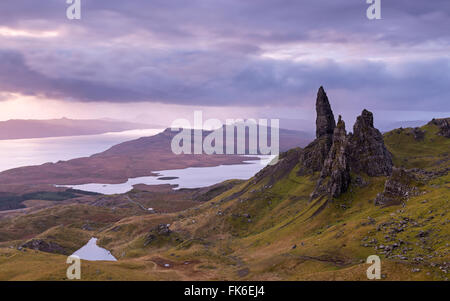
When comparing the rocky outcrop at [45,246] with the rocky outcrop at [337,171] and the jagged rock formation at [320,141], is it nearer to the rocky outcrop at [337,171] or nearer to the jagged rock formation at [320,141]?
the rocky outcrop at [337,171]

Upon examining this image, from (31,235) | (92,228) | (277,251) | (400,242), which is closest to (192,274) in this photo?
(277,251)

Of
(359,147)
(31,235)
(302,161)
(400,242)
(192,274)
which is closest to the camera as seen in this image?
(400,242)

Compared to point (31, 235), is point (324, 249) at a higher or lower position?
higher

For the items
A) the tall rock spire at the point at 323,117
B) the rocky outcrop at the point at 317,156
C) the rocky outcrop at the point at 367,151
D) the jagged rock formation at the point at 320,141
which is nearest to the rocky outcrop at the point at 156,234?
the rocky outcrop at the point at 317,156

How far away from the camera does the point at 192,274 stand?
80000 millimetres

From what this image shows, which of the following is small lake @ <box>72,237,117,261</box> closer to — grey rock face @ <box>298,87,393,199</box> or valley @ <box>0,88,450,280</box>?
valley @ <box>0,88,450,280</box>

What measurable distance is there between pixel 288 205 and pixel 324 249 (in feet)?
175

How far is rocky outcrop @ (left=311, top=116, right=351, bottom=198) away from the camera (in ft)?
348

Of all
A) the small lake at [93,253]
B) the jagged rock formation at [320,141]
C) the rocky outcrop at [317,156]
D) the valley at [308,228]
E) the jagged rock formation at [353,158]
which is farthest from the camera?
the jagged rock formation at [320,141]

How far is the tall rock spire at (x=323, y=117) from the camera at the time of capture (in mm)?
153125

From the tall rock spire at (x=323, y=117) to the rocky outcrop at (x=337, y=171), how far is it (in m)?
28.0

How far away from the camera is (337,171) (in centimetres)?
10719
